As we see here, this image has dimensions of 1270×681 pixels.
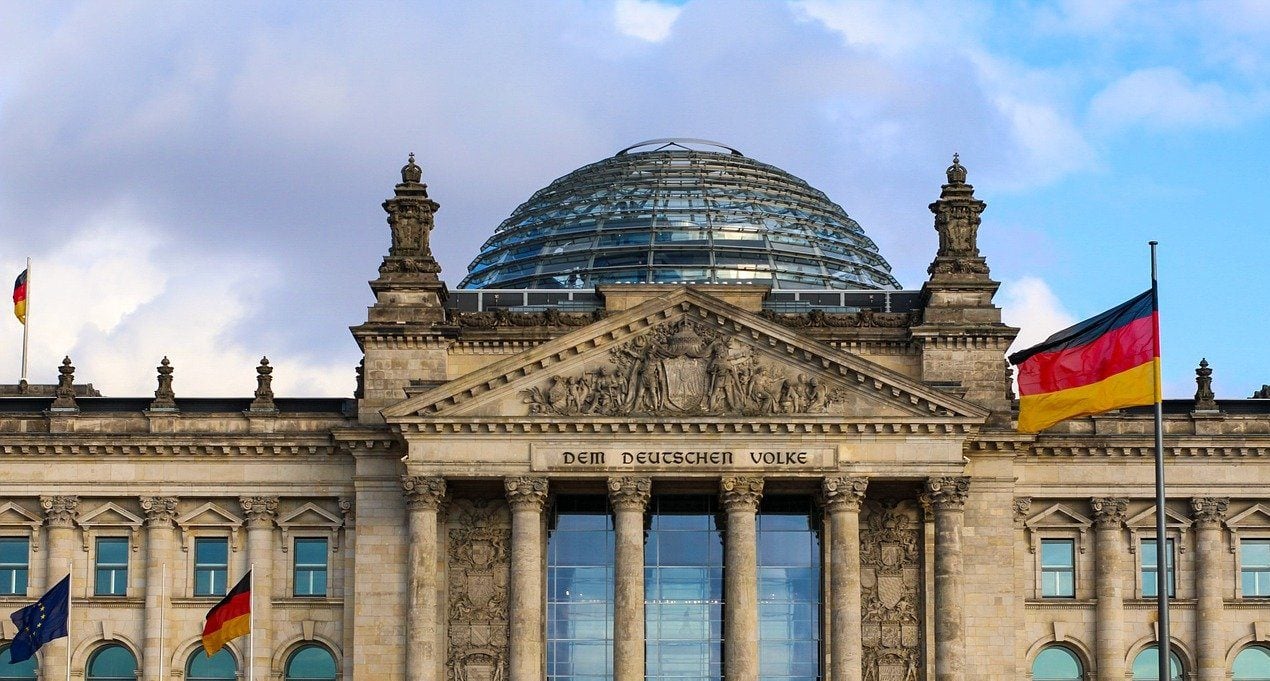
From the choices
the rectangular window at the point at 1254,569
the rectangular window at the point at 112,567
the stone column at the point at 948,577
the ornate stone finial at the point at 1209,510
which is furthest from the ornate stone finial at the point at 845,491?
the rectangular window at the point at 112,567

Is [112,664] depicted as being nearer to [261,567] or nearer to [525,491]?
[261,567]

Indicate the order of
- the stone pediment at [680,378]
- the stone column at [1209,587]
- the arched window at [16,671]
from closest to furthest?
the stone pediment at [680,378] < the stone column at [1209,587] < the arched window at [16,671]

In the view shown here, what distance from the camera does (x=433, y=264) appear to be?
85.2 metres

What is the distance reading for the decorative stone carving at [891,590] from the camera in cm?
8112

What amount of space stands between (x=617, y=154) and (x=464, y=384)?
28.3 metres

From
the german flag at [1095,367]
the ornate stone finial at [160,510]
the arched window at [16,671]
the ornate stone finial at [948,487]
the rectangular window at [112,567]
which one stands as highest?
the german flag at [1095,367]

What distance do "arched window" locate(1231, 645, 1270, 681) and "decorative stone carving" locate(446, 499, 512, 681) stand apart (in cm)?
2545

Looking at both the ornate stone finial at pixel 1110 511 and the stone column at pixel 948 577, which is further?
the ornate stone finial at pixel 1110 511

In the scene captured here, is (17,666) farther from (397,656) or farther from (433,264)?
(433,264)

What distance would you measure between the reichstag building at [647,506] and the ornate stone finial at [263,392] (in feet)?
0.44

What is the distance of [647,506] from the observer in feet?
270

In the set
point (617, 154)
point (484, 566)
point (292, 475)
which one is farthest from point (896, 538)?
point (617, 154)

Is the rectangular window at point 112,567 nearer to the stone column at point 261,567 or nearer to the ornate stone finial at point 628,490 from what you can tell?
the stone column at point 261,567

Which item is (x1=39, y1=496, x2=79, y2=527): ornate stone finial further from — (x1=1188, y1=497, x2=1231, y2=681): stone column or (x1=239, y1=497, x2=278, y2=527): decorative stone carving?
(x1=1188, y1=497, x2=1231, y2=681): stone column
